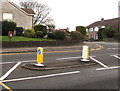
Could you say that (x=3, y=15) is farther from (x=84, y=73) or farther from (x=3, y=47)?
(x=84, y=73)

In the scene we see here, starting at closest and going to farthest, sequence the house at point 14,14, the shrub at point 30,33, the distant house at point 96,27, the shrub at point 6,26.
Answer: the shrub at point 6,26 → the shrub at point 30,33 → the house at point 14,14 → the distant house at point 96,27

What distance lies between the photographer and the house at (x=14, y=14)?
111ft

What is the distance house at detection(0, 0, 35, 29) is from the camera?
3372cm

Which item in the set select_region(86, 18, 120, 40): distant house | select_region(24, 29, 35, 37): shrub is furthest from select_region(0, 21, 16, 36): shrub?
select_region(86, 18, 120, 40): distant house

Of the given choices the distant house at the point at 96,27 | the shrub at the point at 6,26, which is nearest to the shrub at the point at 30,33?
the shrub at the point at 6,26

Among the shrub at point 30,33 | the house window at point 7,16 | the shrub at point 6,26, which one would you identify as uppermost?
the house window at point 7,16

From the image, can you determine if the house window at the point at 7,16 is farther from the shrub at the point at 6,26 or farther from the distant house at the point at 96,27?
the distant house at the point at 96,27

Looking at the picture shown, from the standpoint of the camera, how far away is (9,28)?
25.9 meters

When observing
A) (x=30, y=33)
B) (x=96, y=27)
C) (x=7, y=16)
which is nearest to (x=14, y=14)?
(x=7, y=16)

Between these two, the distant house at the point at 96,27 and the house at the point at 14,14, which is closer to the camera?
the house at the point at 14,14

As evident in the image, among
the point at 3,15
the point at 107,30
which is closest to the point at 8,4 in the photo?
the point at 3,15

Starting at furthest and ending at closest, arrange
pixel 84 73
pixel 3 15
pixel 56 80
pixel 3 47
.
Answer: pixel 3 15
pixel 3 47
pixel 84 73
pixel 56 80

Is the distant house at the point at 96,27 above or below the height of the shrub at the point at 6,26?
above

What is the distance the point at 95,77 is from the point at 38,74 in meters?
2.46
